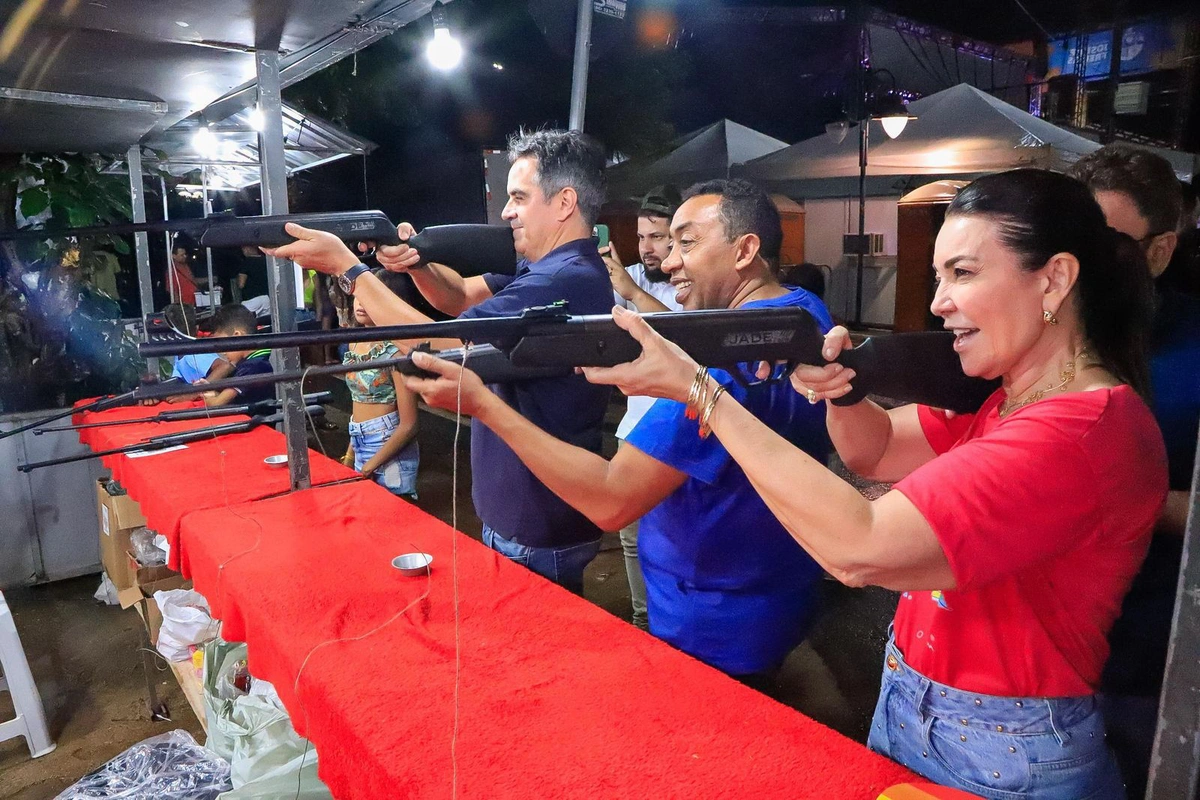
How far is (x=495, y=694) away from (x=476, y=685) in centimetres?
5

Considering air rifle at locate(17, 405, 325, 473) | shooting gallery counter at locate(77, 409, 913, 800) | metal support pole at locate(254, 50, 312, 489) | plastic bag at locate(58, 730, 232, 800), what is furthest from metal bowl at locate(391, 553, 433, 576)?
air rifle at locate(17, 405, 325, 473)

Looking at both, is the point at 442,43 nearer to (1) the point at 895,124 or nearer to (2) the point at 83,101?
(2) the point at 83,101

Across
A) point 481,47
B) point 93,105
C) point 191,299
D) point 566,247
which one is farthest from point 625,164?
point 566,247

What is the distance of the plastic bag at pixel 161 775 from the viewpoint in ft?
7.57

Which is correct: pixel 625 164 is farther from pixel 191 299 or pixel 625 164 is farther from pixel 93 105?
pixel 93 105

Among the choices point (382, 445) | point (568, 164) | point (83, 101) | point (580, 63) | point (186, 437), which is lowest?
point (382, 445)

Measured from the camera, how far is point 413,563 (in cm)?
189

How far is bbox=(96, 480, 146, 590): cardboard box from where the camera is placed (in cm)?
365

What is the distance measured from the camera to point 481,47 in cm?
959

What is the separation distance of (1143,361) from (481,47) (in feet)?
32.0

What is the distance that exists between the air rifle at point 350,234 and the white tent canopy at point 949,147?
6.08 meters

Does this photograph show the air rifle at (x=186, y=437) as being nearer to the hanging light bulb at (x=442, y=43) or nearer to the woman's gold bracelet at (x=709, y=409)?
the hanging light bulb at (x=442, y=43)

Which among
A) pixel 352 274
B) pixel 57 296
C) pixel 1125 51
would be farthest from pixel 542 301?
pixel 1125 51

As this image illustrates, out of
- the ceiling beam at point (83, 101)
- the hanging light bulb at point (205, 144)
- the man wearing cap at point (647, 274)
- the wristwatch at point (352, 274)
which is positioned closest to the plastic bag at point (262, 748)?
the wristwatch at point (352, 274)
